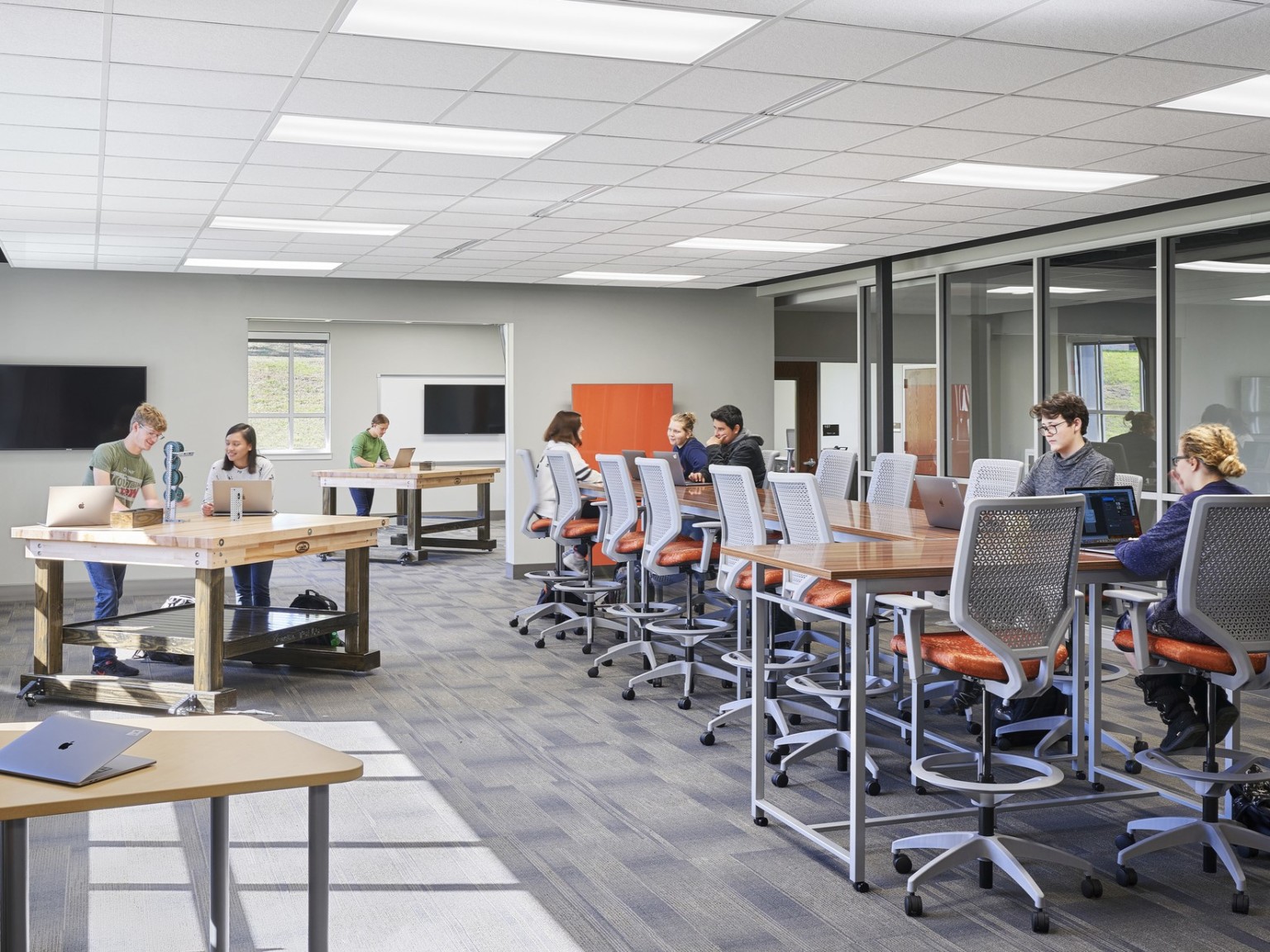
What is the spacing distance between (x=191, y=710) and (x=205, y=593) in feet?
1.76

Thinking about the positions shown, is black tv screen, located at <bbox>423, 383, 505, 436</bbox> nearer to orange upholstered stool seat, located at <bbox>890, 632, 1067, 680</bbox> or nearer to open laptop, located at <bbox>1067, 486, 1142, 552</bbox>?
Answer: open laptop, located at <bbox>1067, 486, 1142, 552</bbox>

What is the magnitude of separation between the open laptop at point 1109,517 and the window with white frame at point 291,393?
11.6 m

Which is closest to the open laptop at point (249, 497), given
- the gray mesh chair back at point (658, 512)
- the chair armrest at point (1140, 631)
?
the gray mesh chair back at point (658, 512)

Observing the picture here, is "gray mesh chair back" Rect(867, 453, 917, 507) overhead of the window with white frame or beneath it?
beneath

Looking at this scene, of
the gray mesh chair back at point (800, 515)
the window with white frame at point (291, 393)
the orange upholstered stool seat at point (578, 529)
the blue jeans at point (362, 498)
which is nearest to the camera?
the gray mesh chair back at point (800, 515)

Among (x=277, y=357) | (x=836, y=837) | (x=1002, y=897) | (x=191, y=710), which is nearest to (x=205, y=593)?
(x=191, y=710)

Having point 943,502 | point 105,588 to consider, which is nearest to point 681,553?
point 943,502

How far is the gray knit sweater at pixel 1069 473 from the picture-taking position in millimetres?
4611

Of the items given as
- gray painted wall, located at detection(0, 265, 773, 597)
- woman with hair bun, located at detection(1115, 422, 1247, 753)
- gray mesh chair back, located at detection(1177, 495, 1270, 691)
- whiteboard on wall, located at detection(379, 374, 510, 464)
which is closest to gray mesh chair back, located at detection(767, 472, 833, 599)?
woman with hair bun, located at detection(1115, 422, 1247, 753)

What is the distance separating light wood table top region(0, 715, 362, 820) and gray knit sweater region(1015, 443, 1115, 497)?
3.25 metres

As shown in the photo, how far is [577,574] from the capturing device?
758cm

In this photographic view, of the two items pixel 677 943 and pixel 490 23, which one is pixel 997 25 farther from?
pixel 677 943

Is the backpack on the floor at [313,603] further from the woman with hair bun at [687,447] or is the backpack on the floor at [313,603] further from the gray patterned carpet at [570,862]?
the woman with hair bun at [687,447]

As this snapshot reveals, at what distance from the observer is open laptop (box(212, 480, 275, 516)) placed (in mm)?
5953
